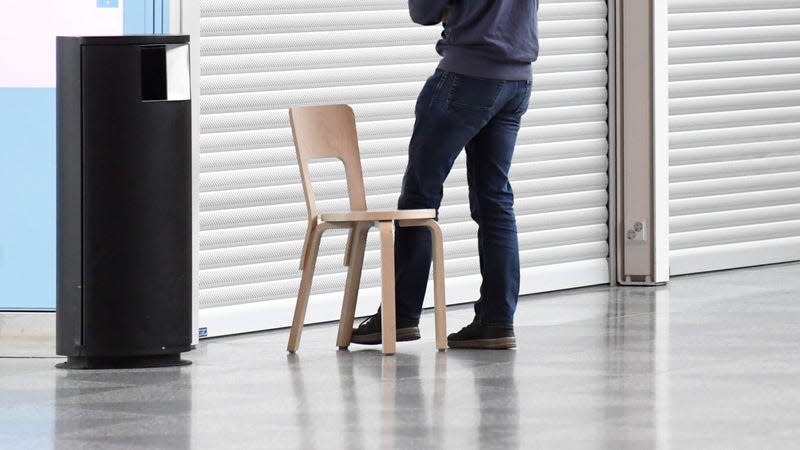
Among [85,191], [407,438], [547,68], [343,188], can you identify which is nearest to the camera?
[407,438]

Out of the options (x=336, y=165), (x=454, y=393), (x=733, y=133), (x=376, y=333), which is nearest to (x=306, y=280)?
(x=376, y=333)

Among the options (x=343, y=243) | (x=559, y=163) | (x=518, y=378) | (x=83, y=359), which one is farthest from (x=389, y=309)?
(x=559, y=163)

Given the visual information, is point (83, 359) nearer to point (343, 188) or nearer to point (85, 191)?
point (85, 191)

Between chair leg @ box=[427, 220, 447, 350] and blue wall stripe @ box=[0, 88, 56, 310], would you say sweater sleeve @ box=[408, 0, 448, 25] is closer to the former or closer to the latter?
chair leg @ box=[427, 220, 447, 350]

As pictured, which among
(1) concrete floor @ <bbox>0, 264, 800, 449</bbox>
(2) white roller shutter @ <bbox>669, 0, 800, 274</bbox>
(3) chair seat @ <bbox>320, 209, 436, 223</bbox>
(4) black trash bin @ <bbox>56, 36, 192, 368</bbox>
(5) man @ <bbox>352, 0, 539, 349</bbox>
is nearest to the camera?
(1) concrete floor @ <bbox>0, 264, 800, 449</bbox>

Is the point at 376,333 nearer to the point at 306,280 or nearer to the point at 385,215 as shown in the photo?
the point at 306,280

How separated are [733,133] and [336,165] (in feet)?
9.06

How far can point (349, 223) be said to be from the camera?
547cm

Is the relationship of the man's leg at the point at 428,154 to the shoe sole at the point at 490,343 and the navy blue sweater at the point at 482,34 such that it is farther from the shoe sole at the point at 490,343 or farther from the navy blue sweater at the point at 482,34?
the shoe sole at the point at 490,343

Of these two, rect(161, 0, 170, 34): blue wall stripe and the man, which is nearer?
the man

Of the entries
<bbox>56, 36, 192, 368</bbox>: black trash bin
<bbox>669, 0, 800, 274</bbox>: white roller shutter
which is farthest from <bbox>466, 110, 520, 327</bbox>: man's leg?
<bbox>669, 0, 800, 274</bbox>: white roller shutter

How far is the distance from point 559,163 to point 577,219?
1.02 ft

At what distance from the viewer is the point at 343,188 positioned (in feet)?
22.0

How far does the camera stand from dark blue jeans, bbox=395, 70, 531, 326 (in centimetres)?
538
